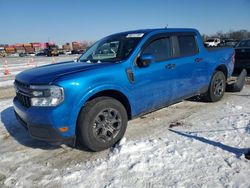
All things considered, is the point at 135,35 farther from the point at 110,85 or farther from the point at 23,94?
the point at 23,94

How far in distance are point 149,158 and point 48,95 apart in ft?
5.28

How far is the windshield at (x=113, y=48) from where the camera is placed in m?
4.35

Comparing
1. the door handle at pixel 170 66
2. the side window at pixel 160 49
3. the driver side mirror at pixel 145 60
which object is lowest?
the door handle at pixel 170 66

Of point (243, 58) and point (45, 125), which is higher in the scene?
point (243, 58)

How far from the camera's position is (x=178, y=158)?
336cm

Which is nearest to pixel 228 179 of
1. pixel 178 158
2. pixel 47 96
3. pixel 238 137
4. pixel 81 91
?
pixel 178 158

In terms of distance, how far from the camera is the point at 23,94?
12.2 feet

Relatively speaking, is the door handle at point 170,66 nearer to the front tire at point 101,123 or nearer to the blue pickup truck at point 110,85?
the blue pickup truck at point 110,85

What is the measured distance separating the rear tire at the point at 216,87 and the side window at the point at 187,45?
103 cm

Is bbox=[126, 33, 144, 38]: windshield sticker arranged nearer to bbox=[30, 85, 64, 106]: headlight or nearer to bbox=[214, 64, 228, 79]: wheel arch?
bbox=[30, 85, 64, 106]: headlight

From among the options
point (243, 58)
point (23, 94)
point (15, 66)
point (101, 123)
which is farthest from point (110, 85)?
point (15, 66)

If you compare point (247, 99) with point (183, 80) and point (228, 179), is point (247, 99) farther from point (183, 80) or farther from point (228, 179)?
point (228, 179)

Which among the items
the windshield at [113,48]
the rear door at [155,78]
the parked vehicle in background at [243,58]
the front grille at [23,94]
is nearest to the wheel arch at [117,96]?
the rear door at [155,78]

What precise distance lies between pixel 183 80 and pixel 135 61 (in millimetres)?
1386
